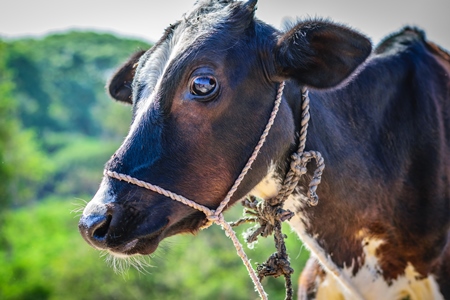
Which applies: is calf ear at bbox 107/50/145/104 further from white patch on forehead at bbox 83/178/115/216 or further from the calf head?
white patch on forehead at bbox 83/178/115/216

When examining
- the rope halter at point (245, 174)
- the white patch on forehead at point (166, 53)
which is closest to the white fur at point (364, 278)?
the rope halter at point (245, 174)

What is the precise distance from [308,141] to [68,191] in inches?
3093

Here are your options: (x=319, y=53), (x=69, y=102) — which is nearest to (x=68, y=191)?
(x=69, y=102)

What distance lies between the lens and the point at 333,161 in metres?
4.83

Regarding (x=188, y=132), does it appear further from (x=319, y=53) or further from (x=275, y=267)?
(x=275, y=267)

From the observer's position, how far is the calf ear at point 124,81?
5.46m

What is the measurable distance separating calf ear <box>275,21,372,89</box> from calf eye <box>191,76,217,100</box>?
495 mm

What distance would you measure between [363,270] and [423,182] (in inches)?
32.3

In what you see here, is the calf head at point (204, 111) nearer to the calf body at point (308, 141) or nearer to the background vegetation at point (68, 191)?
the calf body at point (308, 141)

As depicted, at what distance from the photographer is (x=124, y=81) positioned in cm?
553

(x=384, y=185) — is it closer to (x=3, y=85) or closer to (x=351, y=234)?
(x=351, y=234)

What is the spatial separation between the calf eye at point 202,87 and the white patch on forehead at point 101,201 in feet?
2.53

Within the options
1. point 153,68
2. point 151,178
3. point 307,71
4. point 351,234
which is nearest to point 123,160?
point 151,178

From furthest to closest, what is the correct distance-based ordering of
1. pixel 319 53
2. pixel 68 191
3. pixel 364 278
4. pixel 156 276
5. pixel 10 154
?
1. pixel 68 191
2. pixel 10 154
3. pixel 156 276
4. pixel 364 278
5. pixel 319 53
